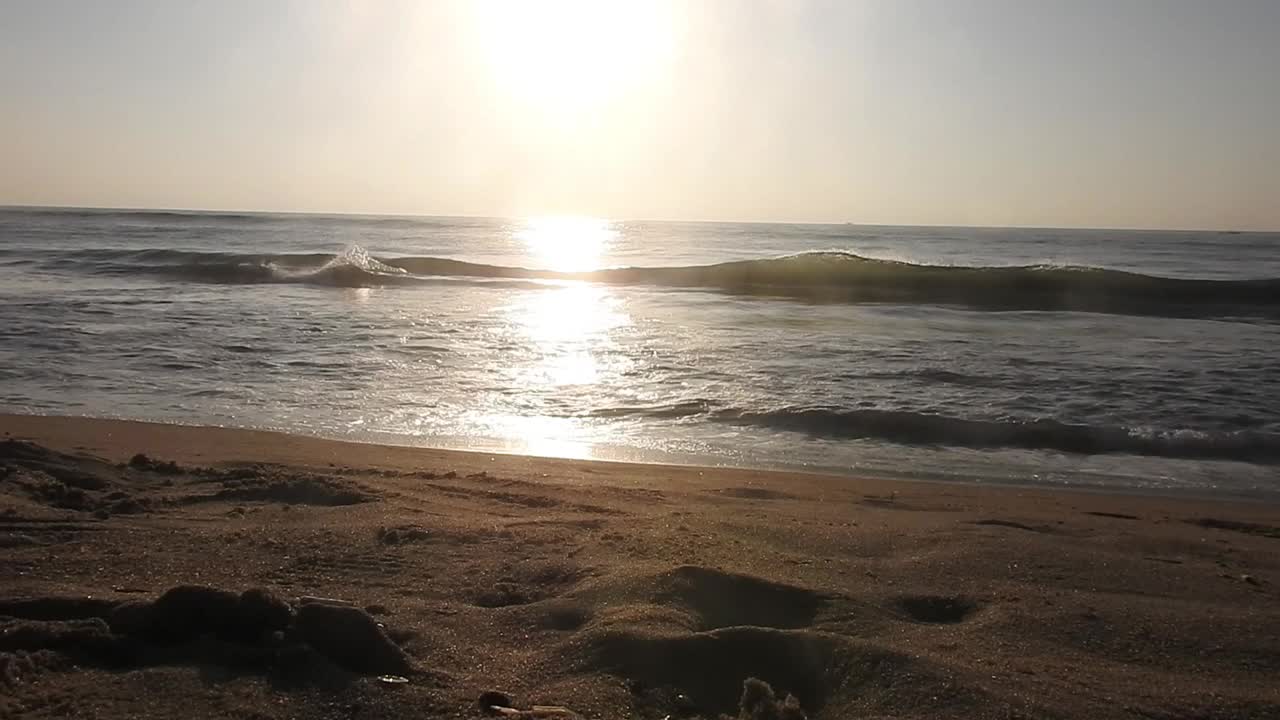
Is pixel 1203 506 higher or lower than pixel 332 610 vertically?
lower

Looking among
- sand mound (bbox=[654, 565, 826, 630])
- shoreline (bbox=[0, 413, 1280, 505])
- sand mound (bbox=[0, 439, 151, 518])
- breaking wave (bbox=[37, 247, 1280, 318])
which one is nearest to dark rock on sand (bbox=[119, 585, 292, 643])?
sand mound (bbox=[654, 565, 826, 630])

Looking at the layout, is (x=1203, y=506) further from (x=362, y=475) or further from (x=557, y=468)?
(x=362, y=475)

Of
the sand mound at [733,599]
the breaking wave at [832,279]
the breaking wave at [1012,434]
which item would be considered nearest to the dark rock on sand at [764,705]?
the sand mound at [733,599]

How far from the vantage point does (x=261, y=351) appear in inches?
392

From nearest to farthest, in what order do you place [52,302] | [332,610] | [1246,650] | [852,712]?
1. [852,712]
2. [332,610]
3. [1246,650]
4. [52,302]

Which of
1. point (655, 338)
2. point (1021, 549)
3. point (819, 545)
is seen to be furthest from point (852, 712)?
point (655, 338)

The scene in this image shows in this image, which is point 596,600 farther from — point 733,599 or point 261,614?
point 261,614

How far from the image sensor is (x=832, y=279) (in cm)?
2217

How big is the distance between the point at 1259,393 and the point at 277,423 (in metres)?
7.87

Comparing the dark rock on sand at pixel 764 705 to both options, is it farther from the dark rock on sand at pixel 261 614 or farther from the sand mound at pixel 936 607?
the dark rock on sand at pixel 261 614

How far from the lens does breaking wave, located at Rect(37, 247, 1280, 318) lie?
18516 millimetres

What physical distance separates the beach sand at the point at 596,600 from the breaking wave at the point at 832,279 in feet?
46.9

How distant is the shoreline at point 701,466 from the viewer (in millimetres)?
5688

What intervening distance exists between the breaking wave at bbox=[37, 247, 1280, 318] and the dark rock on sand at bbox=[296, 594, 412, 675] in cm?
1632
